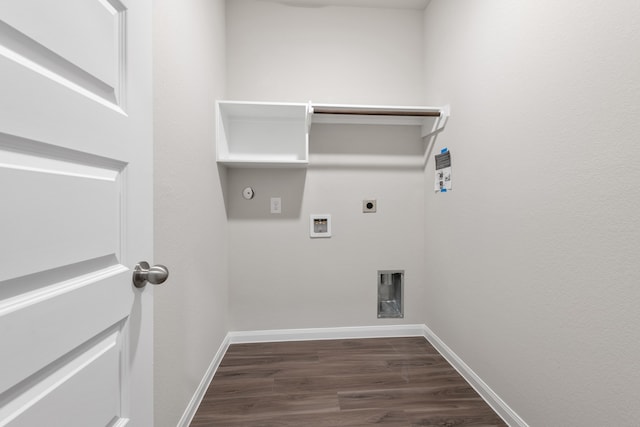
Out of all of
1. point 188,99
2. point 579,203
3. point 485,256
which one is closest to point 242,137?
point 188,99

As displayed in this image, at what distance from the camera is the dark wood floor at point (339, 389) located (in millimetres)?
1441

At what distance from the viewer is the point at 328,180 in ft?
7.48

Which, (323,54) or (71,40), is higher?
(323,54)

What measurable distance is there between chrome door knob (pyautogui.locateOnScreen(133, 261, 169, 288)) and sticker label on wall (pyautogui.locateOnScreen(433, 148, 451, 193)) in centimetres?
186

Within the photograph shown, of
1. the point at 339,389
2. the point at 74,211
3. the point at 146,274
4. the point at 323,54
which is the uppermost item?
the point at 323,54

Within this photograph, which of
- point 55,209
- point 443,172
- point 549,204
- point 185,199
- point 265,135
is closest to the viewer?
point 55,209

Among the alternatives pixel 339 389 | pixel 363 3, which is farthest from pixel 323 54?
pixel 339 389

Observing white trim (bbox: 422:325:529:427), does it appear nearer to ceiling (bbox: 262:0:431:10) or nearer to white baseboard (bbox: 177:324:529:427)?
white baseboard (bbox: 177:324:529:427)

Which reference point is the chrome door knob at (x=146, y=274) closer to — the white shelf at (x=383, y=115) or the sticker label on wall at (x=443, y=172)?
the white shelf at (x=383, y=115)

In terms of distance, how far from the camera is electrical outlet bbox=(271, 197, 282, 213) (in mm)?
2254

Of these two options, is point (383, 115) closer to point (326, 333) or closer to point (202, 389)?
point (326, 333)

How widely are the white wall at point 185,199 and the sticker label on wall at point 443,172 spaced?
166 cm

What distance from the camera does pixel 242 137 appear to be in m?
2.18

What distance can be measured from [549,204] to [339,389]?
1.51 metres
